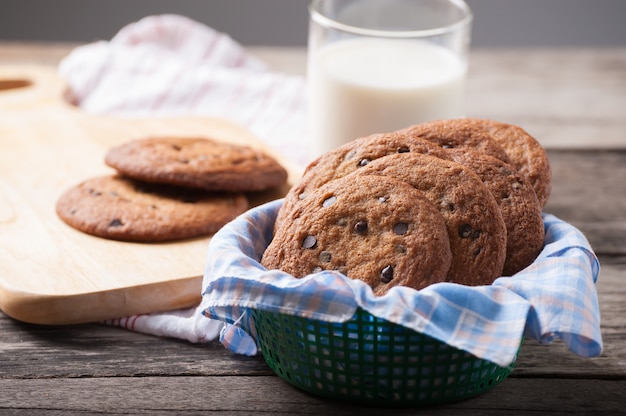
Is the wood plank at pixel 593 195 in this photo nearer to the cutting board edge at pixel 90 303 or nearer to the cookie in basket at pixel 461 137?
the cookie in basket at pixel 461 137

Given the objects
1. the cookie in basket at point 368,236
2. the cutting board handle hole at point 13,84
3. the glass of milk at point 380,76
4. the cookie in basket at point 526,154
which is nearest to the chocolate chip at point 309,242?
the cookie in basket at point 368,236

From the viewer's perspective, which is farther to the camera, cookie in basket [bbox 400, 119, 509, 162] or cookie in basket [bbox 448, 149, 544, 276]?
cookie in basket [bbox 400, 119, 509, 162]

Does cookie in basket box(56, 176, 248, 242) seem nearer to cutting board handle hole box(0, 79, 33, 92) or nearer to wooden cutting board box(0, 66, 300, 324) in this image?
wooden cutting board box(0, 66, 300, 324)

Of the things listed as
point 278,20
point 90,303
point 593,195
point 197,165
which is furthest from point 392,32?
point 278,20

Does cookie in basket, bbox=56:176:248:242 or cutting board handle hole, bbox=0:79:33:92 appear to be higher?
cookie in basket, bbox=56:176:248:242

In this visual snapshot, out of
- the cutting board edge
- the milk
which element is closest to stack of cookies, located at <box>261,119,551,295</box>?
the cutting board edge

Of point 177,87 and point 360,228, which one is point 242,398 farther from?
point 177,87

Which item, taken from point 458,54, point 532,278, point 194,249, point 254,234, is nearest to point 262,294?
point 254,234
